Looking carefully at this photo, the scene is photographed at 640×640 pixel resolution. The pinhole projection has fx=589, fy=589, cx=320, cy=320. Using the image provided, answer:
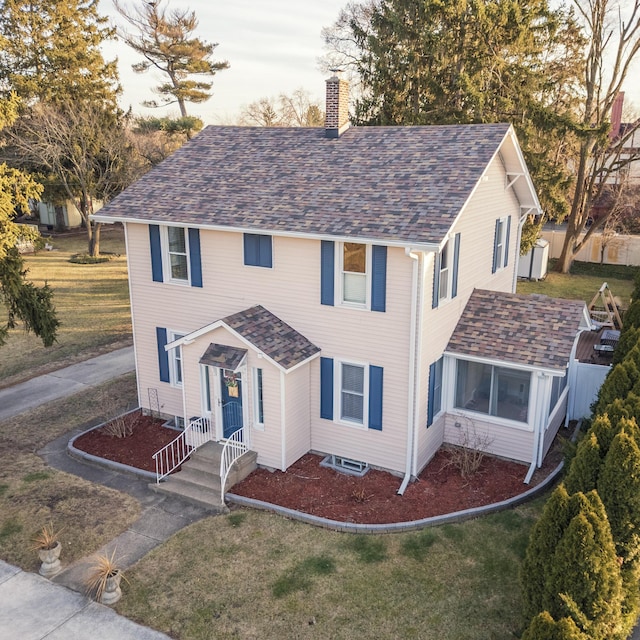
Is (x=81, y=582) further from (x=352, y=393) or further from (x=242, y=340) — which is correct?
(x=352, y=393)

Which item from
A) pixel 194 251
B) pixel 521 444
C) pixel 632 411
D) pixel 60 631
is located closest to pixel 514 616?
pixel 632 411

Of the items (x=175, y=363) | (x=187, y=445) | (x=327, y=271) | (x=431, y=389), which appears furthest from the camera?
(x=175, y=363)

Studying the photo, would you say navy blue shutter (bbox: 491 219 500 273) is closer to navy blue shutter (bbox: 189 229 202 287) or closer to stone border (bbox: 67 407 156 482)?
navy blue shutter (bbox: 189 229 202 287)

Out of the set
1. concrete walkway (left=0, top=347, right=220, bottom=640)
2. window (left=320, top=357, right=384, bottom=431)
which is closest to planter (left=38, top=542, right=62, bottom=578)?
concrete walkway (left=0, top=347, right=220, bottom=640)

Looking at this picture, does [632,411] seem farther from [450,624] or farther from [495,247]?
[495,247]

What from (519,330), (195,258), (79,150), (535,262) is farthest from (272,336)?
(79,150)
